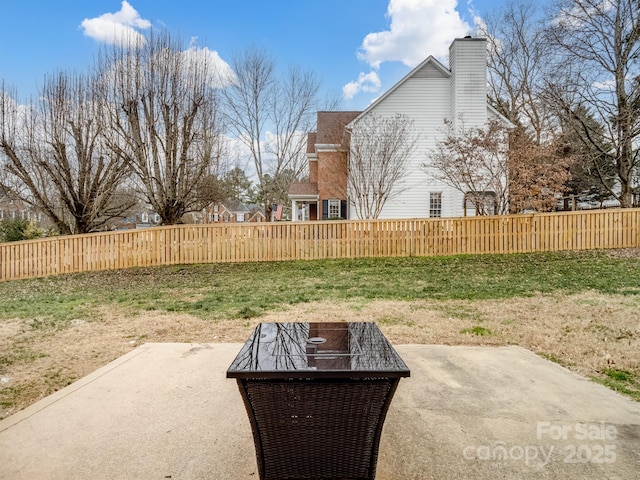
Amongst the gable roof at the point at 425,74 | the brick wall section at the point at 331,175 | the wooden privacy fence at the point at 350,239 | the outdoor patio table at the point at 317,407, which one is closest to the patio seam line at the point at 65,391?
the outdoor patio table at the point at 317,407

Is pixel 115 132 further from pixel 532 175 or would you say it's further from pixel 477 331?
pixel 532 175

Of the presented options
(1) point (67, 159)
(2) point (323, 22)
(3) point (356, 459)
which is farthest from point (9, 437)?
(2) point (323, 22)

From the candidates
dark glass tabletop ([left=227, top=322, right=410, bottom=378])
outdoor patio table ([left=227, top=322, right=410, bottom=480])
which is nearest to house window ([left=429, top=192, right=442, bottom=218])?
dark glass tabletop ([left=227, top=322, right=410, bottom=378])

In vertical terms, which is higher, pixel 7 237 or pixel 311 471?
pixel 7 237

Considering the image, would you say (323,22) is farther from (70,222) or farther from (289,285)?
(70,222)

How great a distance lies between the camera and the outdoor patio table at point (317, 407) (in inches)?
67.7

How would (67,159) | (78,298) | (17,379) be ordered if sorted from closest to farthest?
(17,379) < (78,298) < (67,159)

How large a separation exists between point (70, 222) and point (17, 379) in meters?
12.9

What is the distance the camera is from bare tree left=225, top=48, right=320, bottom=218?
63.1 feet

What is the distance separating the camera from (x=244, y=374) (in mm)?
1683

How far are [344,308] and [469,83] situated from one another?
41.8 feet

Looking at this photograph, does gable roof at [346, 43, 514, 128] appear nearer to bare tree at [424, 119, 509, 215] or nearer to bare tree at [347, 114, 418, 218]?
bare tree at [347, 114, 418, 218]

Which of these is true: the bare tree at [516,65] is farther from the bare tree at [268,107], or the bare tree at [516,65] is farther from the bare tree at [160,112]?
the bare tree at [160,112]

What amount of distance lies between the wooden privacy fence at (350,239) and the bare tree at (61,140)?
1.98m
